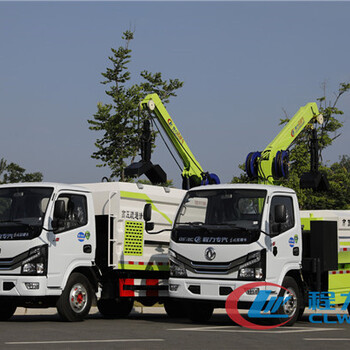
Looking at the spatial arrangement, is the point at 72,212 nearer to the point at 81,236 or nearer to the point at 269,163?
the point at 81,236

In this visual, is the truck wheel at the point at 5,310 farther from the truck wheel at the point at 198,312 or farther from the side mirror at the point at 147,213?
the truck wheel at the point at 198,312

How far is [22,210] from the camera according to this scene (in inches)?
574

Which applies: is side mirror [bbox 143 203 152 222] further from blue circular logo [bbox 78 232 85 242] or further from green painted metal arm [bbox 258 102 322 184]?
green painted metal arm [bbox 258 102 322 184]

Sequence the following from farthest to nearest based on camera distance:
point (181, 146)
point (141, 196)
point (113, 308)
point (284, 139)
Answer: point (284, 139) < point (181, 146) < point (113, 308) < point (141, 196)

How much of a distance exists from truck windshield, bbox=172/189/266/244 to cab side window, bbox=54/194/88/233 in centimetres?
174

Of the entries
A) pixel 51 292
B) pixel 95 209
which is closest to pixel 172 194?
pixel 95 209

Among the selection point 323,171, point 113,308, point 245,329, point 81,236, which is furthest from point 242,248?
point 323,171

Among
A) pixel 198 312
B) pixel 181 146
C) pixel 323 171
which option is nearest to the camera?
pixel 198 312

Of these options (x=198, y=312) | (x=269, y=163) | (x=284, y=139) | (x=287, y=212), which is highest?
(x=284, y=139)

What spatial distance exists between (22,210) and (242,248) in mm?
3987

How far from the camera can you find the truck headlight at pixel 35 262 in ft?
46.2

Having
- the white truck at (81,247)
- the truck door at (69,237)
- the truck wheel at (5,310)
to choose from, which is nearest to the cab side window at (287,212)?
the white truck at (81,247)
